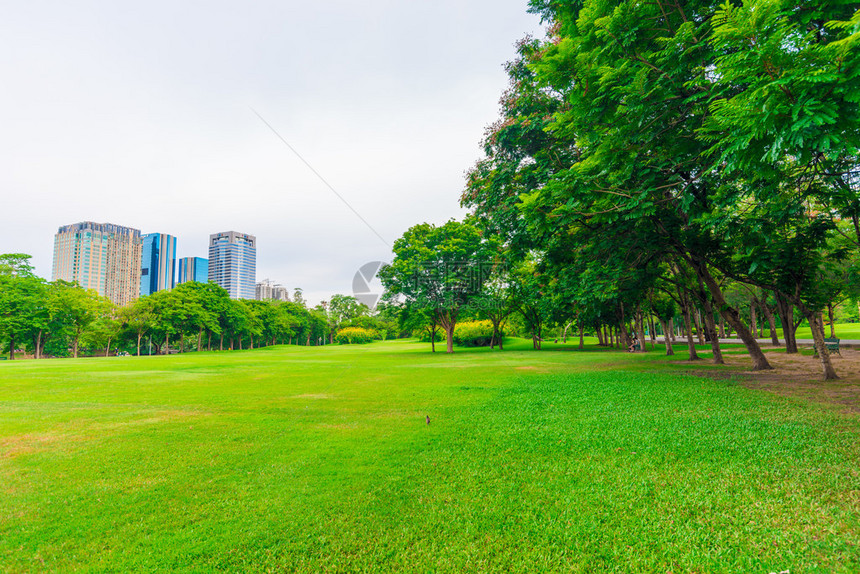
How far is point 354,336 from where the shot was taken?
264 ft

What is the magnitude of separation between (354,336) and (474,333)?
40.6 m

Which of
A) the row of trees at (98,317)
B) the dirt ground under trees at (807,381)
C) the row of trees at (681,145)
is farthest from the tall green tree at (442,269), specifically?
the dirt ground under trees at (807,381)

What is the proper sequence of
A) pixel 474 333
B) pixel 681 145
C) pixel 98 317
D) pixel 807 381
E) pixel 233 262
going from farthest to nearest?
pixel 233 262 < pixel 98 317 < pixel 474 333 < pixel 807 381 < pixel 681 145

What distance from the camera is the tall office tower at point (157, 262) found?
170 metres

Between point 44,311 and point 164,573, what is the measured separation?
61.3 meters

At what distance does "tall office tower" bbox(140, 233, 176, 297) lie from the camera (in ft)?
559

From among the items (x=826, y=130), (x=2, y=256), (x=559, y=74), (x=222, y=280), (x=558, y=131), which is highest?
(x=222, y=280)

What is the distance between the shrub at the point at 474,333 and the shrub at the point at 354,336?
3700 cm

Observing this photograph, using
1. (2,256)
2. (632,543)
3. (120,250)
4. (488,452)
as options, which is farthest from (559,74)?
(120,250)

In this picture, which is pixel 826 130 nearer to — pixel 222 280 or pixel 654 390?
pixel 654 390

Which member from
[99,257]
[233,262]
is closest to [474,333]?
[99,257]

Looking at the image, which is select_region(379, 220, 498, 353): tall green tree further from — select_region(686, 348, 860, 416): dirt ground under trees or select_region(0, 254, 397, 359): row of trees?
select_region(686, 348, 860, 416): dirt ground under trees

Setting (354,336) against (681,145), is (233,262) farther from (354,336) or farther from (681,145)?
(681,145)

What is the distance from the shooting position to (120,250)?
150 meters
